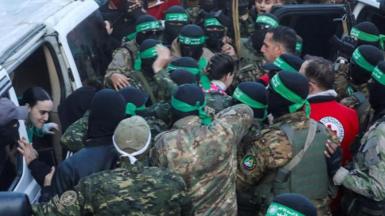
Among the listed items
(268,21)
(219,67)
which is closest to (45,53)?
(219,67)

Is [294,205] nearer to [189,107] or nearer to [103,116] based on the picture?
[189,107]

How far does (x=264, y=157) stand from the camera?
154 inches

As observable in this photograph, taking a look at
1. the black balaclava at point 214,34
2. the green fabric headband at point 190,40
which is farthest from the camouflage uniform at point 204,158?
the black balaclava at point 214,34

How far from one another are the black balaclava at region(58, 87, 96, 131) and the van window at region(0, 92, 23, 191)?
78cm

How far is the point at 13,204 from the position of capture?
2.81 m

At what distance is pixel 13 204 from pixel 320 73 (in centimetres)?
251

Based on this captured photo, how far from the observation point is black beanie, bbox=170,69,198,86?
4734 mm

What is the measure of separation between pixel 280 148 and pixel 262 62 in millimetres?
2285

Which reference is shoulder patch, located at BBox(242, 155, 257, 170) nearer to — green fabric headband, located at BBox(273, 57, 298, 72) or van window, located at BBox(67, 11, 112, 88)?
green fabric headband, located at BBox(273, 57, 298, 72)

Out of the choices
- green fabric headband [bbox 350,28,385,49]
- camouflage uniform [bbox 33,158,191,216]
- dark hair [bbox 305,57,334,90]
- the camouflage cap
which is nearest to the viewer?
camouflage uniform [bbox 33,158,191,216]

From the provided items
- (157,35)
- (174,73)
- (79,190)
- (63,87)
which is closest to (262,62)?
(157,35)

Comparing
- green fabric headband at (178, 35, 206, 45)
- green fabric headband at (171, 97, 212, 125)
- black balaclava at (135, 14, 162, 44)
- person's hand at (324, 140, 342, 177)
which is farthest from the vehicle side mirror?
black balaclava at (135, 14, 162, 44)

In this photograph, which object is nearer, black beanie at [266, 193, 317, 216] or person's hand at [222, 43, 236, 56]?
black beanie at [266, 193, 317, 216]

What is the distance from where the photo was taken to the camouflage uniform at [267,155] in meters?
Result: 3.89
